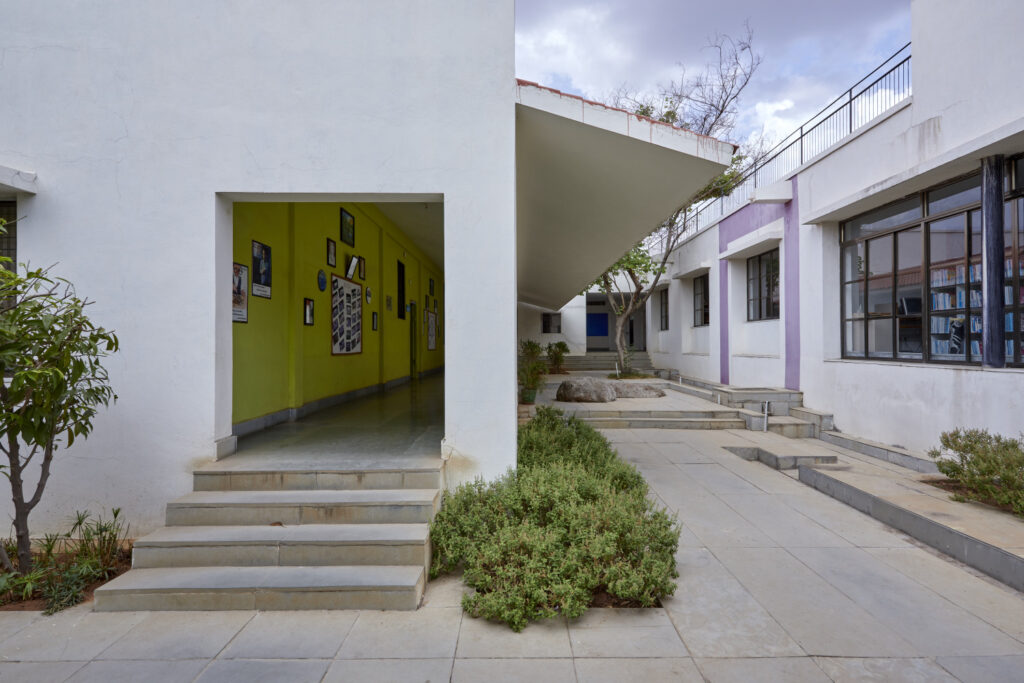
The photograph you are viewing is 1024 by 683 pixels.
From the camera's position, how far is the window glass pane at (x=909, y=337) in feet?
23.0

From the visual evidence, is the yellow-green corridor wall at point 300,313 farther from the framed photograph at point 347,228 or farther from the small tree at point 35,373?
the small tree at point 35,373

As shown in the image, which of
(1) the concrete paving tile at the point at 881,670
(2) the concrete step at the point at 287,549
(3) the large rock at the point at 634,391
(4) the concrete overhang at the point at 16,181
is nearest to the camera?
(1) the concrete paving tile at the point at 881,670

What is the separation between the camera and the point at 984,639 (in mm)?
2740

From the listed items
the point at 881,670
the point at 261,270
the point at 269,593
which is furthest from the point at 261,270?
the point at 881,670

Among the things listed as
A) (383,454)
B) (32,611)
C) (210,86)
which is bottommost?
(32,611)

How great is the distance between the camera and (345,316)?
800cm

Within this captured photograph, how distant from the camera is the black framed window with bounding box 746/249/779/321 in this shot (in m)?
11.1

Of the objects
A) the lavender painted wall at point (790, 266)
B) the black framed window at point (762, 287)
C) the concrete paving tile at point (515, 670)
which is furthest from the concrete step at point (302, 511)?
the black framed window at point (762, 287)

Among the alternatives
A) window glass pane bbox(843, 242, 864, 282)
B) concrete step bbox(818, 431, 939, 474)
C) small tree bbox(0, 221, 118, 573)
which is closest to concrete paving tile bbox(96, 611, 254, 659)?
small tree bbox(0, 221, 118, 573)

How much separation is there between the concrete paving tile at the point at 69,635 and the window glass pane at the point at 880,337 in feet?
29.5

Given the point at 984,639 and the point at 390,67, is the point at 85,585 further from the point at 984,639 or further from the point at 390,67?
the point at 984,639

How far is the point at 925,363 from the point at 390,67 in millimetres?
7193

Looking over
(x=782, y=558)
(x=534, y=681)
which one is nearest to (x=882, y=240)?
(x=782, y=558)

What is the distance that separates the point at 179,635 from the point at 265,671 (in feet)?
2.34
